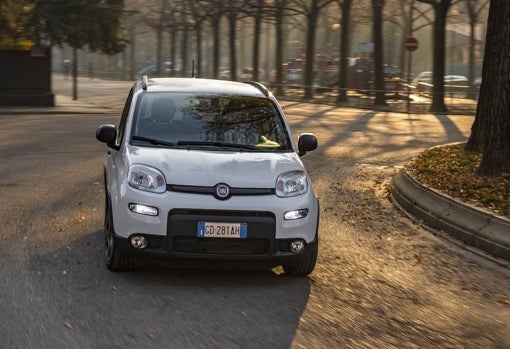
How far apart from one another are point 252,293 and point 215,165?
1068 millimetres

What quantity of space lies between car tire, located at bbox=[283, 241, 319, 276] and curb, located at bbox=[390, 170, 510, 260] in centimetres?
228

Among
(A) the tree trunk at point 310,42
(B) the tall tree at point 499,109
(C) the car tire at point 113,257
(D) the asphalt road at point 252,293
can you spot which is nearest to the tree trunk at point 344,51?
(A) the tree trunk at point 310,42

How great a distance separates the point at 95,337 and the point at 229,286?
5.06 ft

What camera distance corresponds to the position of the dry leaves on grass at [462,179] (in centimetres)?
877

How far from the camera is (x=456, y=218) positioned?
8398mm

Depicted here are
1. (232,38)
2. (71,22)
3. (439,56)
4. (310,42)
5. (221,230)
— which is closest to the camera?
(221,230)

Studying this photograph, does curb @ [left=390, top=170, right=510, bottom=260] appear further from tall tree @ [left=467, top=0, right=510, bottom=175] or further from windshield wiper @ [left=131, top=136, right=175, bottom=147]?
windshield wiper @ [left=131, top=136, right=175, bottom=147]

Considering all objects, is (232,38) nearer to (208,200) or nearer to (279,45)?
(279,45)

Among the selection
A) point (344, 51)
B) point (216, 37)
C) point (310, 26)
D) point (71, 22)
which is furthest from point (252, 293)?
point (216, 37)

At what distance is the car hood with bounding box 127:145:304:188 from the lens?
226 inches

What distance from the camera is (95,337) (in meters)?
4.54

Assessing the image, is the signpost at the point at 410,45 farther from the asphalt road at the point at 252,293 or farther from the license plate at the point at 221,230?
the license plate at the point at 221,230

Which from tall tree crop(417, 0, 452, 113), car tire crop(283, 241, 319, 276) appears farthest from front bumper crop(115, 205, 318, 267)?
tall tree crop(417, 0, 452, 113)

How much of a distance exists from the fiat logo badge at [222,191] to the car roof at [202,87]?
1.79 m
